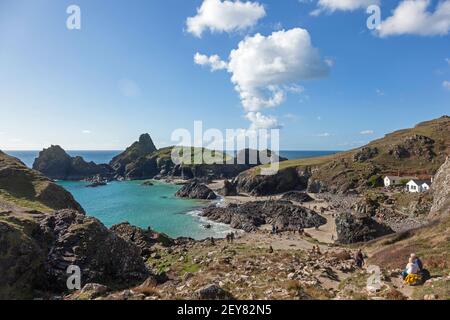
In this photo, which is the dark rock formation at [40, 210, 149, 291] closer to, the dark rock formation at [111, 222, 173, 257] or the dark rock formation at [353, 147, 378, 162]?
the dark rock formation at [111, 222, 173, 257]

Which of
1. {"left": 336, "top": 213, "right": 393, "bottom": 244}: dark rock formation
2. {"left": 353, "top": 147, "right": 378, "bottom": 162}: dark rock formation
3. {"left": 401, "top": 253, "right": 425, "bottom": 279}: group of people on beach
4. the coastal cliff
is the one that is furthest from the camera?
{"left": 353, "top": 147, "right": 378, "bottom": 162}: dark rock formation

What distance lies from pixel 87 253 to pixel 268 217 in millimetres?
55278

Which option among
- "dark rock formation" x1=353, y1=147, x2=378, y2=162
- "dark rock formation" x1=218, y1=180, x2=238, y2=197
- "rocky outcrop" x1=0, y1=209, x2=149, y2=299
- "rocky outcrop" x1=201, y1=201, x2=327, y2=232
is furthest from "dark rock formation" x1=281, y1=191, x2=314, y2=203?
"rocky outcrop" x1=0, y1=209, x2=149, y2=299

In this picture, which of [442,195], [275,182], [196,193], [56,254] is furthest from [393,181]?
[56,254]

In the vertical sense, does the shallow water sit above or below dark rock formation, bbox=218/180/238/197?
below

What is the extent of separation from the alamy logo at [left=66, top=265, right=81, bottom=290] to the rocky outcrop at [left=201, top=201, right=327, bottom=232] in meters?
45.6

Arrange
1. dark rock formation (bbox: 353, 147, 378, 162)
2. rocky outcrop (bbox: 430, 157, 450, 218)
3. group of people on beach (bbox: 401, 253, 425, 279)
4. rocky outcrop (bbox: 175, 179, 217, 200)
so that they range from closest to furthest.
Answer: group of people on beach (bbox: 401, 253, 425, 279) < rocky outcrop (bbox: 430, 157, 450, 218) < rocky outcrop (bbox: 175, 179, 217, 200) < dark rock formation (bbox: 353, 147, 378, 162)

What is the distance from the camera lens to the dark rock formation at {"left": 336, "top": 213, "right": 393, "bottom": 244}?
153ft

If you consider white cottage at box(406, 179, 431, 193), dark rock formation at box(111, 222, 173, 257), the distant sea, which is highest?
white cottage at box(406, 179, 431, 193)

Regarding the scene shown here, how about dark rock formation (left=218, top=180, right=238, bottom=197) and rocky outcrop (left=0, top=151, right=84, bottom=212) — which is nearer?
rocky outcrop (left=0, top=151, right=84, bottom=212)

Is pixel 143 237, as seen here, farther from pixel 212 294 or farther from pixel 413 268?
pixel 413 268

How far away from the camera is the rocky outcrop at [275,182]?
12175cm
